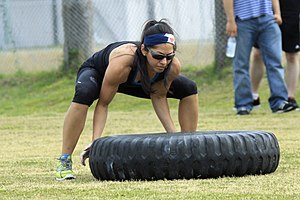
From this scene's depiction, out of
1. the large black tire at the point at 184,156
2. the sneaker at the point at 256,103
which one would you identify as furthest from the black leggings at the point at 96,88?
the sneaker at the point at 256,103

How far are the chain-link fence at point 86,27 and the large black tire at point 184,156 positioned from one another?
929cm

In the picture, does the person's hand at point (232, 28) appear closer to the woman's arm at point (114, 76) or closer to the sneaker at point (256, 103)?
the sneaker at point (256, 103)

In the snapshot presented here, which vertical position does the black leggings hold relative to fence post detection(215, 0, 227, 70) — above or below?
above

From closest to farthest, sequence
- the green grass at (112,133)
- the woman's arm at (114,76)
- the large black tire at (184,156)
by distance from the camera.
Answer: the green grass at (112,133)
the large black tire at (184,156)
the woman's arm at (114,76)

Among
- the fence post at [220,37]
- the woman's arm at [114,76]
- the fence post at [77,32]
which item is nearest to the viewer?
the woman's arm at [114,76]

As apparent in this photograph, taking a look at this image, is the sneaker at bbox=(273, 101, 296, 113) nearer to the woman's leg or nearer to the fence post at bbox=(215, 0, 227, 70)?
the fence post at bbox=(215, 0, 227, 70)

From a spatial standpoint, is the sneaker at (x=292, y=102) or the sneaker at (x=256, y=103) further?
the sneaker at (x=256, y=103)

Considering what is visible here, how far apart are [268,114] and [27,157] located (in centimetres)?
435

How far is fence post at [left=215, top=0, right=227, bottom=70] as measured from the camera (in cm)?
1490

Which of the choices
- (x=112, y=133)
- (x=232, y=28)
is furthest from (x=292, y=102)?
(x=112, y=133)

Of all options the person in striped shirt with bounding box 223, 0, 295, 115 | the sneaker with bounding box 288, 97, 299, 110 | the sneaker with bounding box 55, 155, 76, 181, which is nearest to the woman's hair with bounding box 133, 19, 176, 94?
the sneaker with bounding box 55, 155, 76, 181

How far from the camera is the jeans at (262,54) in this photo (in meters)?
11.0

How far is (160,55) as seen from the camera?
5926mm

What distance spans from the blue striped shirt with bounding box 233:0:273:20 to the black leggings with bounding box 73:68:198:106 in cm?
460
